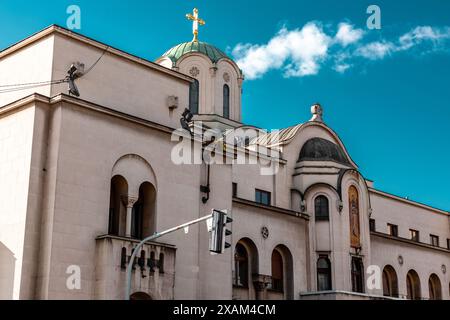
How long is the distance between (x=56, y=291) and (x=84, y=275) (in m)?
1.30

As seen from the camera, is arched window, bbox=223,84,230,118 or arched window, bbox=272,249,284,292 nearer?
arched window, bbox=272,249,284,292

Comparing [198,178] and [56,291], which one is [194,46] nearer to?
[198,178]

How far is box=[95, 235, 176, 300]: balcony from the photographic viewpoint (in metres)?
25.5

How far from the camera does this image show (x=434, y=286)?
47406 mm

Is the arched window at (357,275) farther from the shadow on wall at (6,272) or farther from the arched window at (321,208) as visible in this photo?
the shadow on wall at (6,272)

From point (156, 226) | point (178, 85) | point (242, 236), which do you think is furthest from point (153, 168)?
point (242, 236)

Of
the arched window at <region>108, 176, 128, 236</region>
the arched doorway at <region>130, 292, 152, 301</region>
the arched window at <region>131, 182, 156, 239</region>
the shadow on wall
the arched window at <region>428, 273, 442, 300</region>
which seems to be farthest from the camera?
the arched window at <region>428, 273, 442, 300</region>

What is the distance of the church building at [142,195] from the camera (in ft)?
82.8

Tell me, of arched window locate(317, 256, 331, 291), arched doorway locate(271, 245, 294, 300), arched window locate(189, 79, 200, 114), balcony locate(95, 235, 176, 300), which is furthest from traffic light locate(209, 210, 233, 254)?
arched window locate(189, 79, 200, 114)

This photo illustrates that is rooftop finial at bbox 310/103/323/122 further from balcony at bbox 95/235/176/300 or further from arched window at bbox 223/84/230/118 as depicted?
balcony at bbox 95/235/176/300

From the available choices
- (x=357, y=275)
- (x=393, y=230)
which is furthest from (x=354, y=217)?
(x=393, y=230)

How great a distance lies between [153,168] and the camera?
1118 inches

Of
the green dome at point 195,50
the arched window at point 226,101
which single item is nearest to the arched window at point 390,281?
the arched window at point 226,101

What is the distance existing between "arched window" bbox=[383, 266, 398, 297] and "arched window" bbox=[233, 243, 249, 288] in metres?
11.5
